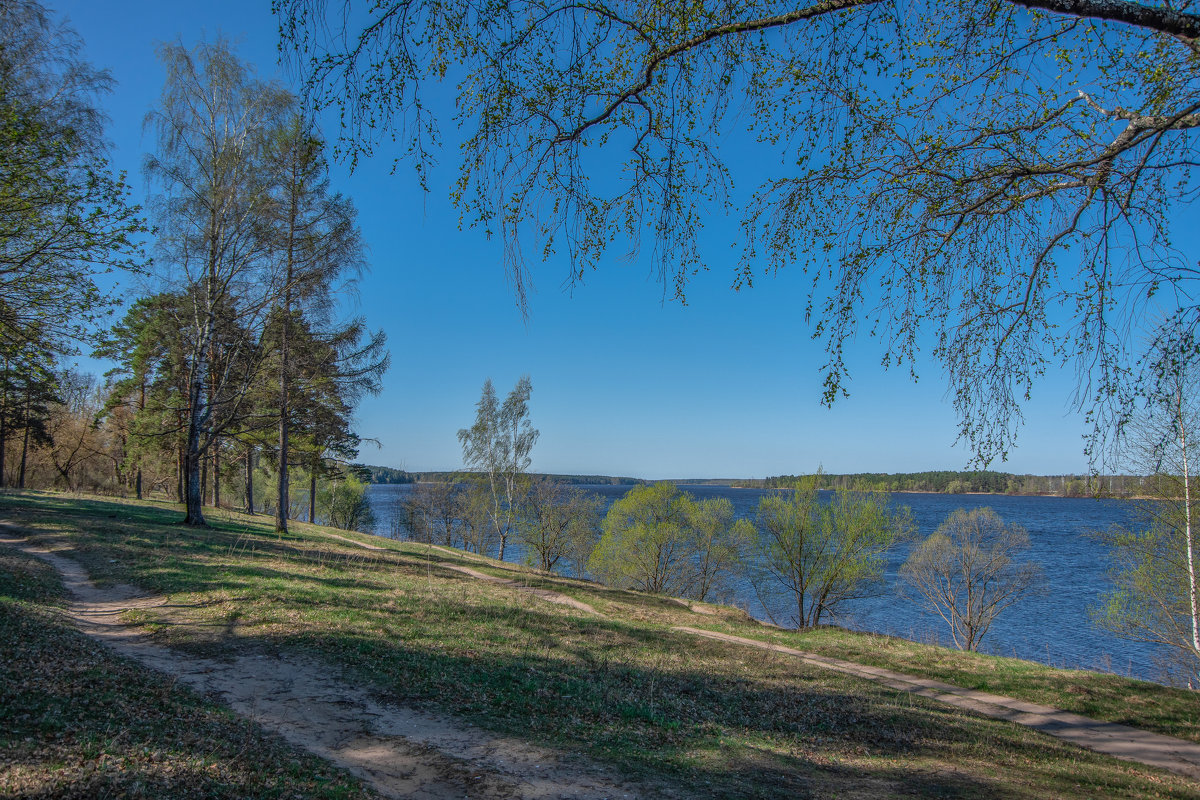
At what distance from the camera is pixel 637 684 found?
26.7ft

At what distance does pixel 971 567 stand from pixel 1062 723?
22.1 metres

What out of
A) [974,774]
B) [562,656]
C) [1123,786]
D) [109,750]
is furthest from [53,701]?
[1123,786]

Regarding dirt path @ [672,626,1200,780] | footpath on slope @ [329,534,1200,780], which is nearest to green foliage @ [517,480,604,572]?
footpath on slope @ [329,534,1200,780]

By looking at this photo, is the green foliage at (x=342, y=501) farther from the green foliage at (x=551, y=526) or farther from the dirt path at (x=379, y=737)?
the dirt path at (x=379, y=737)

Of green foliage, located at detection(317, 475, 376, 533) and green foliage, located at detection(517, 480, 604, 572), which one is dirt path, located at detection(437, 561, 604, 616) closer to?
green foliage, located at detection(517, 480, 604, 572)

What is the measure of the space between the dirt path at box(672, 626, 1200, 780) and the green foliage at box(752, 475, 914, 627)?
56.6ft

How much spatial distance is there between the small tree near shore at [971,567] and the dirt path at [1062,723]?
63.1ft

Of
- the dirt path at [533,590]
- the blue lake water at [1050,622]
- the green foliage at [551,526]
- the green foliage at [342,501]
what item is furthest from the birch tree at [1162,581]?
the green foliage at [342,501]

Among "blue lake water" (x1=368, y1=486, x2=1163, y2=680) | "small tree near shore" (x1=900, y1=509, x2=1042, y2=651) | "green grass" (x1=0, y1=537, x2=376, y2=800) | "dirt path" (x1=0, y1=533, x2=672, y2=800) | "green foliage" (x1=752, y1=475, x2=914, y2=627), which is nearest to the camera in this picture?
"green grass" (x1=0, y1=537, x2=376, y2=800)

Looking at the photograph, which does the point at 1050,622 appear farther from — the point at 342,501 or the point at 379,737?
the point at 342,501

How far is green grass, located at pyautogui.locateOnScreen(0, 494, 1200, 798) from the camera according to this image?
19.5 ft

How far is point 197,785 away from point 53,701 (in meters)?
2.15

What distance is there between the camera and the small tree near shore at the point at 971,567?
28062 mm

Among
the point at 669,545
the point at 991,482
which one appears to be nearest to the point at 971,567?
the point at 669,545
